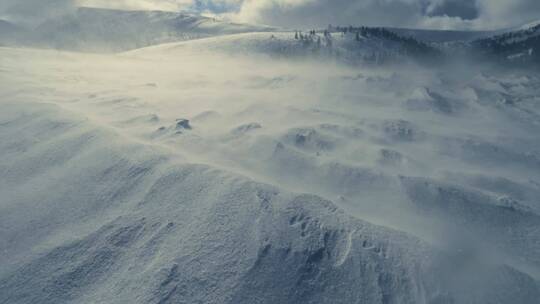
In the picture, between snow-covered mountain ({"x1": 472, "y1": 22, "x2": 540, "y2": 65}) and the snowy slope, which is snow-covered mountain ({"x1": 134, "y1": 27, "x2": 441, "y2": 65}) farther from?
snow-covered mountain ({"x1": 472, "y1": 22, "x2": 540, "y2": 65})

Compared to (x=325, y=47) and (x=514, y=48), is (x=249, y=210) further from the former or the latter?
(x=514, y=48)

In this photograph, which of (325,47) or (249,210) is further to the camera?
(325,47)

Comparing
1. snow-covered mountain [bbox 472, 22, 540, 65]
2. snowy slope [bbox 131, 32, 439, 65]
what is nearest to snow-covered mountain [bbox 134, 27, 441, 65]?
snowy slope [bbox 131, 32, 439, 65]

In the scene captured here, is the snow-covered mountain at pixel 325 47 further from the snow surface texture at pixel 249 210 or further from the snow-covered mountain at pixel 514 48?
the snow surface texture at pixel 249 210

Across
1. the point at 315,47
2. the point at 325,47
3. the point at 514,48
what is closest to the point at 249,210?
the point at 315,47

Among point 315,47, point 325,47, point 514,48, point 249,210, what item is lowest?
point 514,48

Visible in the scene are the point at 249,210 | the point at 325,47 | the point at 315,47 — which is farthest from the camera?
the point at 325,47

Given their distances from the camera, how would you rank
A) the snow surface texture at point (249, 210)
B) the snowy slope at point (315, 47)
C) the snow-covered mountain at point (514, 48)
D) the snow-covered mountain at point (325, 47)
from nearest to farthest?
the snow surface texture at point (249, 210) < the snowy slope at point (315, 47) < the snow-covered mountain at point (325, 47) < the snow-covered mountain at point (514, 48)

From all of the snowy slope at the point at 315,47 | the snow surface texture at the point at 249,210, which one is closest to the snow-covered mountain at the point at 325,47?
the snowy slope at the point at 315,47
